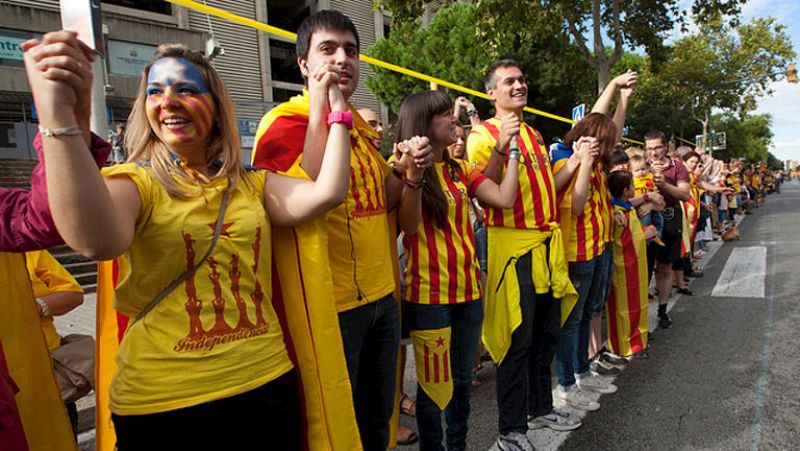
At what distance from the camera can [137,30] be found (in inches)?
665

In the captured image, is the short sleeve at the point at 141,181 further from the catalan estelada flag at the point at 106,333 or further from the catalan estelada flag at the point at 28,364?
the catalan estelada flag at the point at 28,364

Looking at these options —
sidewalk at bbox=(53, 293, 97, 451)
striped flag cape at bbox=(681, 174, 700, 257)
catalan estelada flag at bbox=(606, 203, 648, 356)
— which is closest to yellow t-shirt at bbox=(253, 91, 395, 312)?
sidewalk at bbox=(53, 293, 97, 451)

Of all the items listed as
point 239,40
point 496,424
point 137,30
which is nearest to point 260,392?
point 496,424

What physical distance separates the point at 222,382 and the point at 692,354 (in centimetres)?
415

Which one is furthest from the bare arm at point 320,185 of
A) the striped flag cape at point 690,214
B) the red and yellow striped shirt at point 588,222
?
the striped flag cape at point 690,214

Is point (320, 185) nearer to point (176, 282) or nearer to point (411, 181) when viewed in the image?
point (176, 282)

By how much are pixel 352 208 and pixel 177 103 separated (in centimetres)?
72

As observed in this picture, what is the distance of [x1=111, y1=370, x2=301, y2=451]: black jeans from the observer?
4.22ft

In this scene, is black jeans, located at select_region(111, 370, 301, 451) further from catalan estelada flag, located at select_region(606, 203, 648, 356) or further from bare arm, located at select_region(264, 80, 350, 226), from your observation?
catalan estelada flag, located at select_region(606, 203, 648, 356)

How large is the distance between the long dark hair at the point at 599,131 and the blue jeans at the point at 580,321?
75 centimetres

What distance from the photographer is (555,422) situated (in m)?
2.93

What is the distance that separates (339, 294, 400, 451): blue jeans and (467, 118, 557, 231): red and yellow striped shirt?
37.9 inches

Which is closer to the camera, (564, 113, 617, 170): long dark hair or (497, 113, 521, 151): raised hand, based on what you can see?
(497, 113, 521, 151): raised hand

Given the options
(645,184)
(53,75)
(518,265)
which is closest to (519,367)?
(518,265)
